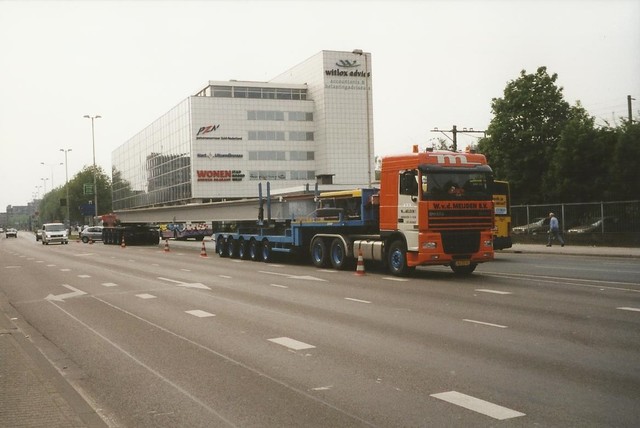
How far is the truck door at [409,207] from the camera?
17734mm

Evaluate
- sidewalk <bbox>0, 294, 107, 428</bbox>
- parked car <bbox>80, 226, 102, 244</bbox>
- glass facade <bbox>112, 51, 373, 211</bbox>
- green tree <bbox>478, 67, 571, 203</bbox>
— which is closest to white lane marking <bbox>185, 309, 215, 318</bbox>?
sidewalk <bbox>0, 294, 107, 428</bbox>

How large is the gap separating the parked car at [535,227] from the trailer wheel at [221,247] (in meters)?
16.4

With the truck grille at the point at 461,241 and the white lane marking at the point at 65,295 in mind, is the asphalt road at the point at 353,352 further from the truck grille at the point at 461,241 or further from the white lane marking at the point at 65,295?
the truck grille at the point at 461,241

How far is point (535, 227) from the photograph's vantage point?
1422 inches

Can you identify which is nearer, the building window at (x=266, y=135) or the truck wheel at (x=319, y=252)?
the truck wheel at (x=319, y=252)

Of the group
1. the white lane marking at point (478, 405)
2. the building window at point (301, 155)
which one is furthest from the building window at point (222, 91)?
Answer: the white lane marking at point (478, 405)

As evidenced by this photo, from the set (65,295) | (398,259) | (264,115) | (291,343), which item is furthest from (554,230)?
(264,115)

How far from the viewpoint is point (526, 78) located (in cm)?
4903

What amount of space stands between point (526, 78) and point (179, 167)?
49397mm

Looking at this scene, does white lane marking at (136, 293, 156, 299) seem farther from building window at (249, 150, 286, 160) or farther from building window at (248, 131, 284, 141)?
building window at (248, 131, 284, 141)

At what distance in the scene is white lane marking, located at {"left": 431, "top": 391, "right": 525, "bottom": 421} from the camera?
18.3 feet

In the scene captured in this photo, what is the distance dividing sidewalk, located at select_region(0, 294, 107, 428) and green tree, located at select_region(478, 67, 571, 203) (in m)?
43.3

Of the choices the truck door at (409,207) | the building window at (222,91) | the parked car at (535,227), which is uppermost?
the building window at (222,91)

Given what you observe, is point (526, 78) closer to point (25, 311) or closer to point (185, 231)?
point (185, 231)
